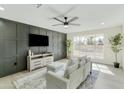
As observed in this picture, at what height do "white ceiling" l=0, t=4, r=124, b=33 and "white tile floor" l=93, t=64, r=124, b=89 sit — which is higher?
"white ceiling" l=0, t=4, r=124, b=33

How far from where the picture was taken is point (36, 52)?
15.8ft

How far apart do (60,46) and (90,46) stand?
2.53 m

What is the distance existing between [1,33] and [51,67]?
2529mm

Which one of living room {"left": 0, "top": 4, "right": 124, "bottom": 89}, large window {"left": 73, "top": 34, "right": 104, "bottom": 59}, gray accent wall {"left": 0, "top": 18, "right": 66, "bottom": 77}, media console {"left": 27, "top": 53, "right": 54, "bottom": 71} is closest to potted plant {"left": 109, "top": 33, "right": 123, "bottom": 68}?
living room {"left": 0, "top": 4, "right": 124, "bottom": 89}

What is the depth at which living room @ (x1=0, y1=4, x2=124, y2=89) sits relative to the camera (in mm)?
2463

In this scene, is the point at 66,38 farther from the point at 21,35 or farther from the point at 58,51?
the point at 21,35

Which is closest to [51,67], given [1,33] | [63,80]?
[63,80]

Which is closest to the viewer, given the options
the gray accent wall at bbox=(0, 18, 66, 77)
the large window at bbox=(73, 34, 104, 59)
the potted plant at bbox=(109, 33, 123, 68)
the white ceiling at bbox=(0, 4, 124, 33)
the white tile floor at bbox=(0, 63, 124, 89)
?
the white ceiling at bbox=(0, 4, 124, 33)

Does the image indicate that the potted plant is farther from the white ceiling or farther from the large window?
the white ceiling

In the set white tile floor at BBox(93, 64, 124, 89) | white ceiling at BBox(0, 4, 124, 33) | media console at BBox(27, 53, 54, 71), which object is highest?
white ceiling at BBox(0, 4, 124, 33)

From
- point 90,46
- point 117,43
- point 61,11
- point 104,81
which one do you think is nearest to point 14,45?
point 61,11

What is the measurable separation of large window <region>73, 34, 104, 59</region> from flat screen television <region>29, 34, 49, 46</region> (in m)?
2.96

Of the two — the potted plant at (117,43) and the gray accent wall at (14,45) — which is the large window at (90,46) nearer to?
the potted plant at (117,43)
